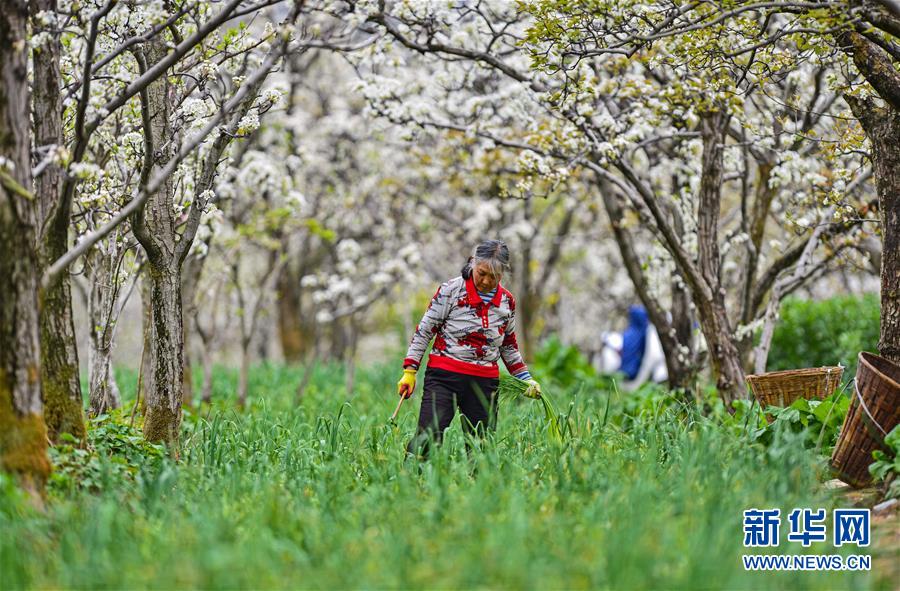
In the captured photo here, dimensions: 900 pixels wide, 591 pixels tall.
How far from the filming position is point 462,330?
5.67m

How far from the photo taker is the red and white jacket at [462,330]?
5660 mm

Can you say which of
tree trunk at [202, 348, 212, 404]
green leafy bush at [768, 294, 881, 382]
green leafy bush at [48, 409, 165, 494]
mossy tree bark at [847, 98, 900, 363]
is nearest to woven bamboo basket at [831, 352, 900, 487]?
mossy tree bark at [847, 98, 900, 363]

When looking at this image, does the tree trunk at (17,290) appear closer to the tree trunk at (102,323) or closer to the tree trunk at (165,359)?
the tree trunk at (165,359)

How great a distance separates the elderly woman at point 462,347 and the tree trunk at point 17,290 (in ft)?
7.17

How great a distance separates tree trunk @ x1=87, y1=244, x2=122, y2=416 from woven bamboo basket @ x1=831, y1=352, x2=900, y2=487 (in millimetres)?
4671

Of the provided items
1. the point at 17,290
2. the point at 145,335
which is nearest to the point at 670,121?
the point at 145,335

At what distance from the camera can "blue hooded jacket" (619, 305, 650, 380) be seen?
1294cm

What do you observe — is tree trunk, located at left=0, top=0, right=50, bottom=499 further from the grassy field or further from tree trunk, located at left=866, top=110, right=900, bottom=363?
tree trunk, located at left=866, top=110, right=900, bottom=363

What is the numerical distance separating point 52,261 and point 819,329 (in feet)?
36.7

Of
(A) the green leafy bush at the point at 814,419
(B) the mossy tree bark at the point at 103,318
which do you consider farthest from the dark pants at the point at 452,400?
(B) the mossy tree bark at the point at 103,318

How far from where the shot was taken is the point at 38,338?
4184 mm

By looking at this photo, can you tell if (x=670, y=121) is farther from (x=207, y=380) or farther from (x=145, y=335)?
(x=207, y=380)

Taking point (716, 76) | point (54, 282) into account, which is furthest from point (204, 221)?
point (716, 76)

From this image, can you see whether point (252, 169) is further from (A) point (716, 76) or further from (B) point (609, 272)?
(B) point (609, 272)
